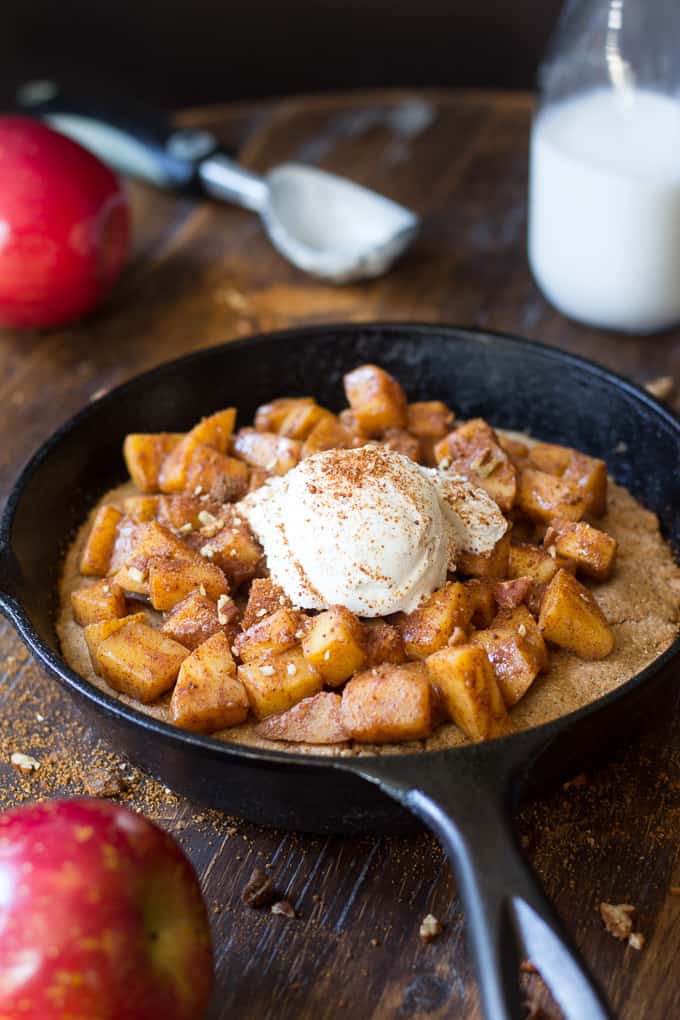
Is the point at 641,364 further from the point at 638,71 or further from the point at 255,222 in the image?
the point at 255,222

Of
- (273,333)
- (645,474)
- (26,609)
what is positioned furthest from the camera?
(273,333)

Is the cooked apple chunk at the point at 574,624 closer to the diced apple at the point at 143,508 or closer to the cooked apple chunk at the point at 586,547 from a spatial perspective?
the cooked apple chunk at the point at 586,547

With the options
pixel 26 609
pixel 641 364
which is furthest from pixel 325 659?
pixel 641 364

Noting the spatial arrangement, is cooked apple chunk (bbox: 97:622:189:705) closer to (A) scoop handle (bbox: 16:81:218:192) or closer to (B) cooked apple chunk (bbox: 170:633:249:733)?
(B) cooked apple chunk (bbox: 170:633:249:733)

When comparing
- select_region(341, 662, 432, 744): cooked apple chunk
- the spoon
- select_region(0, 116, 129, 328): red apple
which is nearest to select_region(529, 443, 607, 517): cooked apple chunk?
select_region(341, 662, 432, 744): cooked apple chunk

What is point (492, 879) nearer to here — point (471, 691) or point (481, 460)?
point (471, 691)

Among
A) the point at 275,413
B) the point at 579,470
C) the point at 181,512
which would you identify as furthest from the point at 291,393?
the point at 579,470
